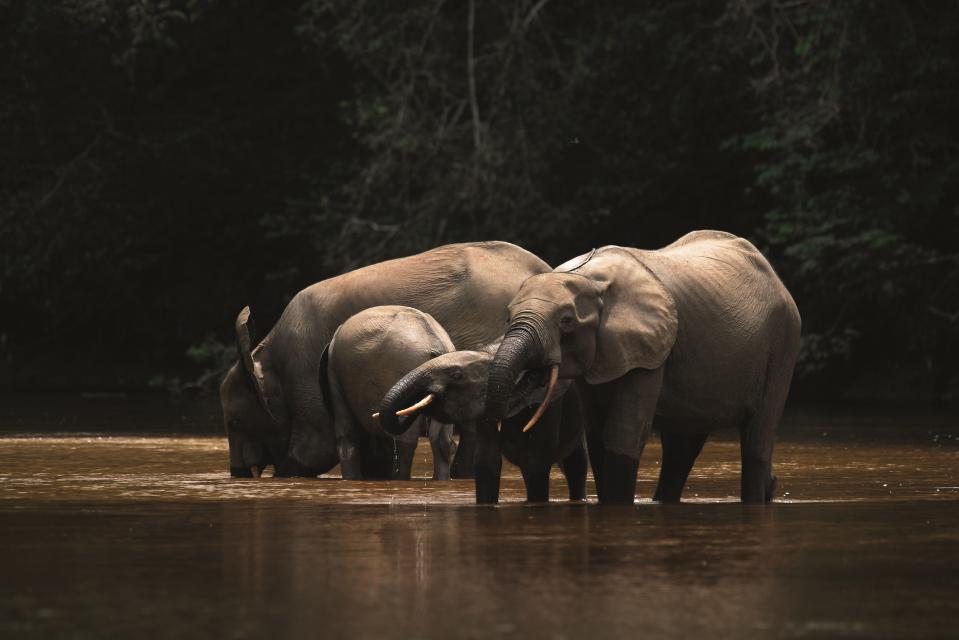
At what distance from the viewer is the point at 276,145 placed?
3947 cm

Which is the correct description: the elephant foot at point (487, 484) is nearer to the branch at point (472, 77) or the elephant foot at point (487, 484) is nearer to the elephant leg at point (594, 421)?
the elephant leg at point (594, 421)

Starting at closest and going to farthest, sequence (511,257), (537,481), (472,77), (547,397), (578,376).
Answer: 1. (547,397)
2. (578,376)
3. (537,481)
4. (511,257)
5. (472,77)

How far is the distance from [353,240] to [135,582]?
23520mm

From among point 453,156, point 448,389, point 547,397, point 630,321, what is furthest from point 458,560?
point 453,156

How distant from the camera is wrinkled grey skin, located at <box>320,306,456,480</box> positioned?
44.2ft

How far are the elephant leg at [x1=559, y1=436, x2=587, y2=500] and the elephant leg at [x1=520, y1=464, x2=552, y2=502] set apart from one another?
603mm

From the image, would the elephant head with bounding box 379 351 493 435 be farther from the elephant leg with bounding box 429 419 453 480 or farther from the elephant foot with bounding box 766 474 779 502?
the elephant leg with bounding box 429 419 453 480

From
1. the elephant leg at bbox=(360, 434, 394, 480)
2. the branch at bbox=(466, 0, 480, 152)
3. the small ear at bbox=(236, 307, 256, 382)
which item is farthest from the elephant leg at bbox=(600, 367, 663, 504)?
the branch at bbox=(466, 0, 480, 152)

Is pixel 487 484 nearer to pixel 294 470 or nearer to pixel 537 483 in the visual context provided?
pixel 537 483

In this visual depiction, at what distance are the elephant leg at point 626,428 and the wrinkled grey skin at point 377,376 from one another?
8.17 ft

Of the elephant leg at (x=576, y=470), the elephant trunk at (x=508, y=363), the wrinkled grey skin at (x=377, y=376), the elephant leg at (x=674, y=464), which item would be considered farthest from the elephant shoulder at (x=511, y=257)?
the elephant trunk at (x=508, y=363)

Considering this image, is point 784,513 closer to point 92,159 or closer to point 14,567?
point 14,567

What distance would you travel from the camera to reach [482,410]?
35.8ft

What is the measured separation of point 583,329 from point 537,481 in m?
0.93
